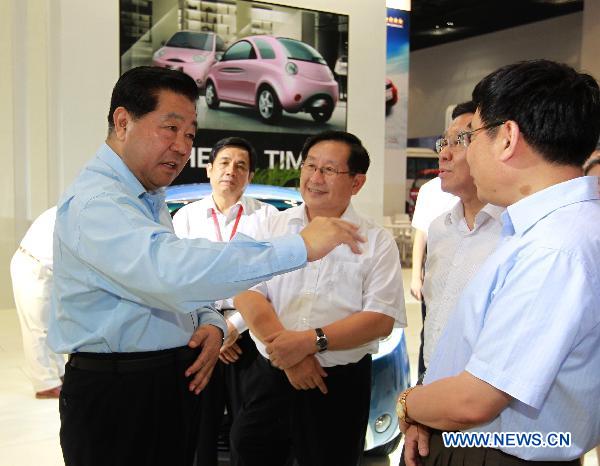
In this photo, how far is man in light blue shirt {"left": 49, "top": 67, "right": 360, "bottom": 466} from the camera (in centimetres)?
144

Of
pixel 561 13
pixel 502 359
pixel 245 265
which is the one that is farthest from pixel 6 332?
pixel 561 13

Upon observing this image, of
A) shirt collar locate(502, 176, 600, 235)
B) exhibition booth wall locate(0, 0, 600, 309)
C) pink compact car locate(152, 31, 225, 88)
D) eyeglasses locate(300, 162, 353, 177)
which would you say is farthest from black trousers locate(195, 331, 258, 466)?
pink compact car locate(152, 31, 225, 88)

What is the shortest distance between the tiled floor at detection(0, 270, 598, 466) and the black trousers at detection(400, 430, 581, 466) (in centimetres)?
203

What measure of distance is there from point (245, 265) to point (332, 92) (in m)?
5.15

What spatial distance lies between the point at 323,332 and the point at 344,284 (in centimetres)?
21

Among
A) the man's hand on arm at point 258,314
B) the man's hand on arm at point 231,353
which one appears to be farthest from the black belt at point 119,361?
the man's hand on arm at point 231,353

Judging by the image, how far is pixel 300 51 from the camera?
6359 millimetres

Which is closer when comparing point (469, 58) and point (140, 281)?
point (140, 281)

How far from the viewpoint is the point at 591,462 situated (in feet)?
10.9

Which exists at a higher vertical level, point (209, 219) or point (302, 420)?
point (209, 219)

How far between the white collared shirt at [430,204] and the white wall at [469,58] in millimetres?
10242

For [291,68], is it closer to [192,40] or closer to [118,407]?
[192,40]

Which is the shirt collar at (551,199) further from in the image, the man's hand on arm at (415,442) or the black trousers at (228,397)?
the black trousers at (228,397)

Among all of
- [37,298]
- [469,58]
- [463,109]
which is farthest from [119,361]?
[469,58]
